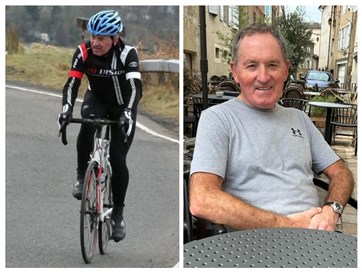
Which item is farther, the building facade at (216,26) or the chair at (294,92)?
the chair at (294,92)

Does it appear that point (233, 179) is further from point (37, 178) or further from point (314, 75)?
point (37, 178)

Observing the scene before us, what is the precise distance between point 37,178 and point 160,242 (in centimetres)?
45

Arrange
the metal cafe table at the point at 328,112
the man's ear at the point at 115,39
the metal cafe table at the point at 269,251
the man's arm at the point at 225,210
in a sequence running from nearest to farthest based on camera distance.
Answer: the metal cafe table at the point at 269,251 → the man's arm at the point at 225,210 → the man's ear at the point at 115,39 → the metal cafe table at the point at 328,112

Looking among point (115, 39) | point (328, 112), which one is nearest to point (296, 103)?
point (328, 112)

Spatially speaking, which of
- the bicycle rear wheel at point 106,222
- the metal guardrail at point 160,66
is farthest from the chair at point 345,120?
the bicycle rear wheel at point 106,222

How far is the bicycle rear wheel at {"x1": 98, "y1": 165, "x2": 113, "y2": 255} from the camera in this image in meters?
1.67

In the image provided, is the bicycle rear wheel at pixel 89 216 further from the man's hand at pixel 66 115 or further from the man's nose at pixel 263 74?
the man's nose at pixel 263 74

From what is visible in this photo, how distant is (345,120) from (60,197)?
0.99 meters

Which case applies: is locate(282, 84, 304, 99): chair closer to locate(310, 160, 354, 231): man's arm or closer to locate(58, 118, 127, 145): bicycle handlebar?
locate(310, 160, 354, 231): man's arm

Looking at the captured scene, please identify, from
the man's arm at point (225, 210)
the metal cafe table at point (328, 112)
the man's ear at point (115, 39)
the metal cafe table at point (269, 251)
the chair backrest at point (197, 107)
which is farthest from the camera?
the metal cafe table at point (328, 112)

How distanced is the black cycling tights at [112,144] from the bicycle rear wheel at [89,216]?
1.3 inches

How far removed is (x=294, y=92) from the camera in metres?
1.94

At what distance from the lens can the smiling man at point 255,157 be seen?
4.66 feet

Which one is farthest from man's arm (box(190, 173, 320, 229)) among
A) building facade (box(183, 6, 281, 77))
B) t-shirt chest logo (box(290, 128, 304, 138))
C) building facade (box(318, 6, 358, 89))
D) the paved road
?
building facade (box(318, 6, 358, 89))
